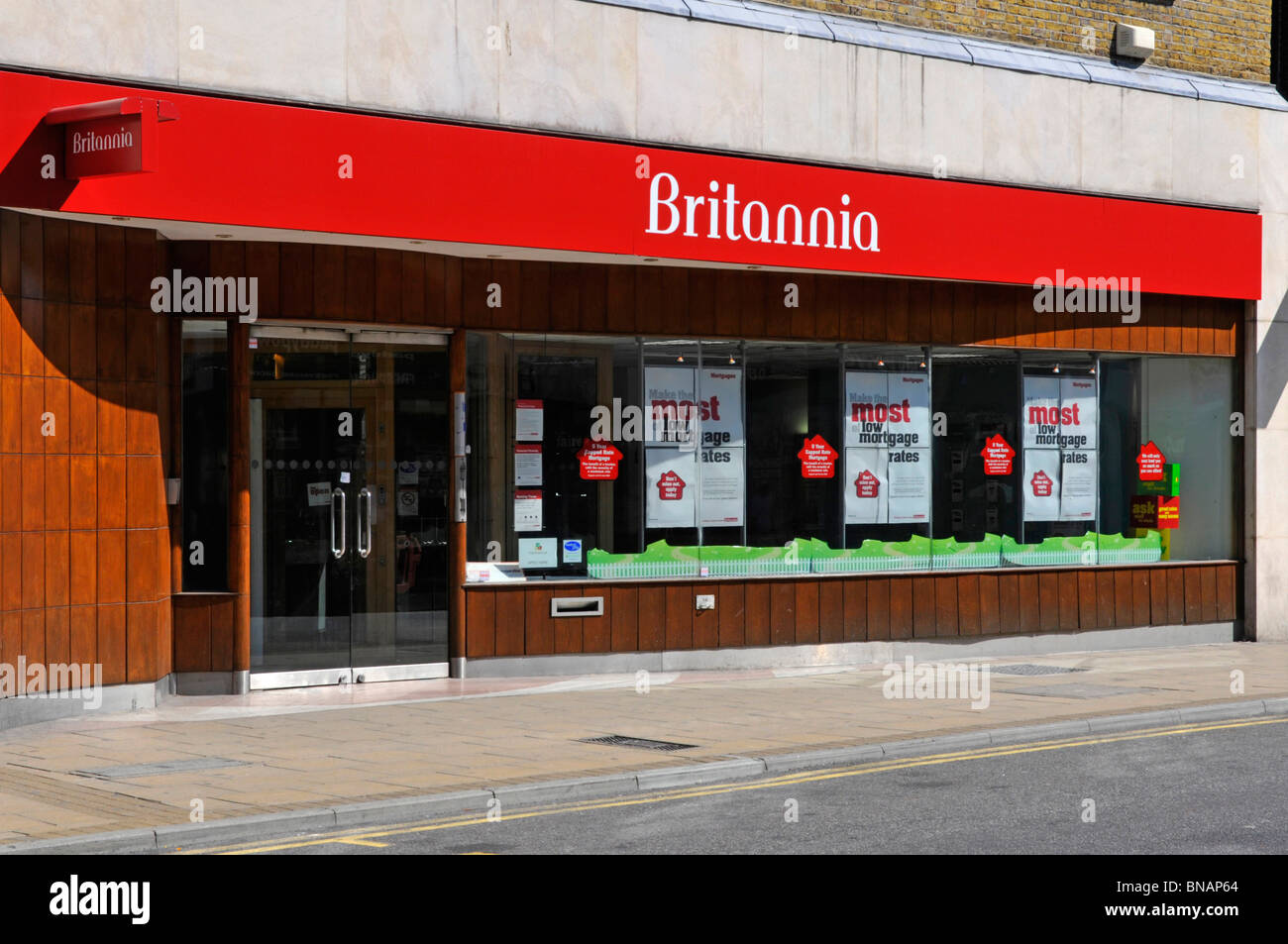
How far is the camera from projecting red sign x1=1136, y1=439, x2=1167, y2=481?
61.5 ft

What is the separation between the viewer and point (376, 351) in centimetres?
1457

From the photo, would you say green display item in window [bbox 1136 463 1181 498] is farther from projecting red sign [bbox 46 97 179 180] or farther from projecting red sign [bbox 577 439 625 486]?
projecting red sign [bbox 46 97 179 180]

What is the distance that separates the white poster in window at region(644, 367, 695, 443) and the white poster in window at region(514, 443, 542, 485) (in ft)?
3.68

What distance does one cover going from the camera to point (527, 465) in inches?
601

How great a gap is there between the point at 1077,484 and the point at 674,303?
547cm

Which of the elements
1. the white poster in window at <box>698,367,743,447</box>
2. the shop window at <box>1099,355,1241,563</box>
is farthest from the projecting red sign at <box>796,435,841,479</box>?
the shop window at <box>1099,355,1241,563</box>

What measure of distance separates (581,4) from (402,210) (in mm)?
2730

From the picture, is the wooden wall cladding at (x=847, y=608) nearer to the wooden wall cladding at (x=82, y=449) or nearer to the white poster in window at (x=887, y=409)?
the white poster in window at (x=887, y=409)

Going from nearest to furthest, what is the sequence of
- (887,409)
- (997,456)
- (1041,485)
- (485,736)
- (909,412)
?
(485,736), (887,409), (909,412), (997,456), (1041,485)

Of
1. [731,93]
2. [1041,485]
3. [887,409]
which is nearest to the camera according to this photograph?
[731,93]

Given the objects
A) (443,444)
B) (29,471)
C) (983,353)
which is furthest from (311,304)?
(983,353)

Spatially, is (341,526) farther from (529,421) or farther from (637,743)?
(637,743)

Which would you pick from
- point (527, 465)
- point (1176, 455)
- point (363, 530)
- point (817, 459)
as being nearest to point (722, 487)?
point (817, 459)
